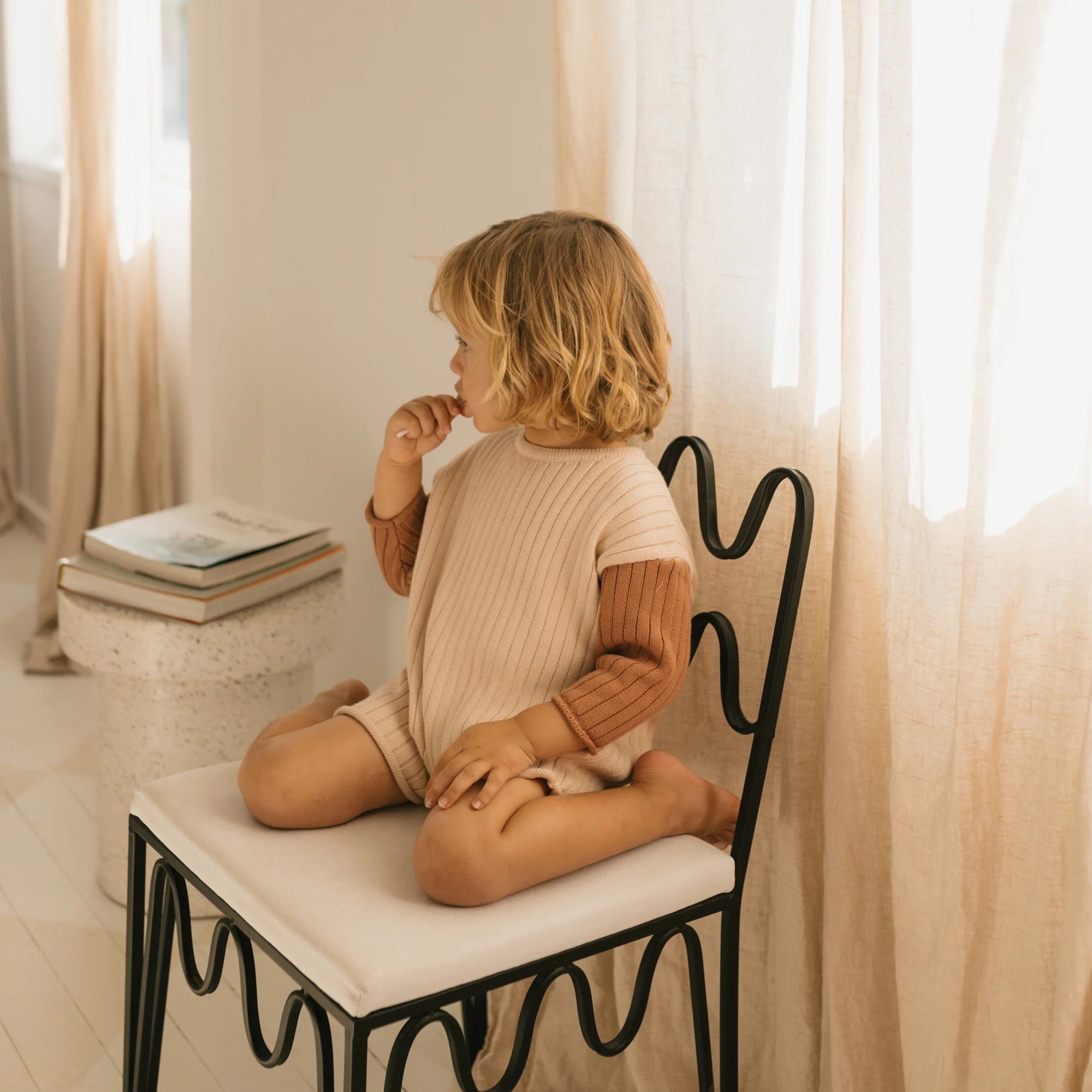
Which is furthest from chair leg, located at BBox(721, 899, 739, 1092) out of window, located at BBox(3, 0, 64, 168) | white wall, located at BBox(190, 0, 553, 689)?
window, located at BBox(3, 0, 64, 168)

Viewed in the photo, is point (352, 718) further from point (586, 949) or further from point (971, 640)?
Answer: point (971, 640)

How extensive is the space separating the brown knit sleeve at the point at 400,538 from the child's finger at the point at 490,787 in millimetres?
326

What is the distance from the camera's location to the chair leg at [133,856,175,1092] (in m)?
1.24

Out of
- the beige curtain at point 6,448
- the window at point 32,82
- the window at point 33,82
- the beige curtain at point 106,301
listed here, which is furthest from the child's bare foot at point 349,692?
the beige curtain at point 6,448

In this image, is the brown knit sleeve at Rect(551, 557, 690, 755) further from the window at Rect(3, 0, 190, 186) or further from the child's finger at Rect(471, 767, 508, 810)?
the window at Rect(3, 0, 190, 186)

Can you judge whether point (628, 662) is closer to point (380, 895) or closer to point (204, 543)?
point (380, 895)

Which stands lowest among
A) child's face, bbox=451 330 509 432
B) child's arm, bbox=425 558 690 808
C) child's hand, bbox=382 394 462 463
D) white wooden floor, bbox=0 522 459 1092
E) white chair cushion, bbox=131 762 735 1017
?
white wooden floor, bbox=0 522 459 1092

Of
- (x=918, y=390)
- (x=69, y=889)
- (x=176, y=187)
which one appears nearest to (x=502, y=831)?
(x=918, y=390)

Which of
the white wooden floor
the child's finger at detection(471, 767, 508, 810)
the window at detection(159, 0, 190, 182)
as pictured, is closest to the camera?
the child's finger at detection(471, 767, 508, 810)

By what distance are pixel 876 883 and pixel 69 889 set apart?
1251 millimetres

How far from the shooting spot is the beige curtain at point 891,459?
3.30 feet

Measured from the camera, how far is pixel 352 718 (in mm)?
→ 1265

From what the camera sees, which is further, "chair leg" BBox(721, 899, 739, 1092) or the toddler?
"chair leg" BBox(721, 899, 739, 1092)

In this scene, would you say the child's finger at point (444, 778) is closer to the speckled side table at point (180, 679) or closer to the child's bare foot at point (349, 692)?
the child's bare foot at point (349, 692)
